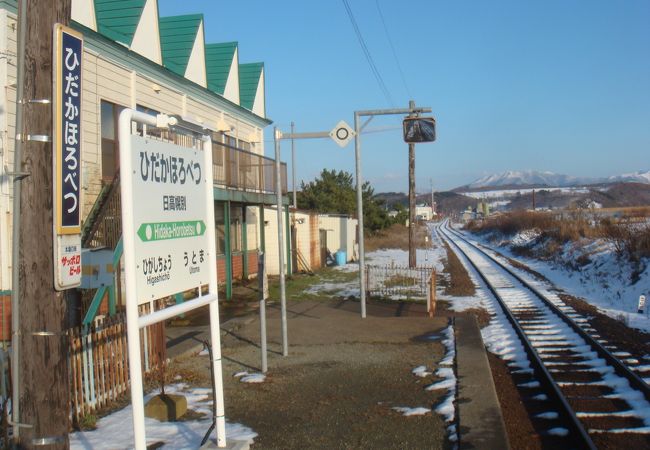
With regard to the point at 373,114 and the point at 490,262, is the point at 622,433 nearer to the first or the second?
the point at 373,114

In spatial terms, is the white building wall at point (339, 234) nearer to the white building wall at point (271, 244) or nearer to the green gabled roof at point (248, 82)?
the white building wall at point (271, 244)

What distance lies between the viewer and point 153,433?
248 inches

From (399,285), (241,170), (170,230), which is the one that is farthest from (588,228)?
(170,230)

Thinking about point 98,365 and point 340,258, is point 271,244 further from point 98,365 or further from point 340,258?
point 98,365

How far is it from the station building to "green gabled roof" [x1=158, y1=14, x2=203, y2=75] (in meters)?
0.04

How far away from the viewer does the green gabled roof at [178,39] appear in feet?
57.7

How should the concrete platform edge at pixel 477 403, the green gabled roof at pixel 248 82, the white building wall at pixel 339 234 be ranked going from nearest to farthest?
the concrete platform edge at pixel 477 403, the green gabled roof at pixel 248 82, the white building wall at pixel 339 234

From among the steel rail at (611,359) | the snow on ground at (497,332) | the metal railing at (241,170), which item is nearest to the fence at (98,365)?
the snow on ground at (497,332)

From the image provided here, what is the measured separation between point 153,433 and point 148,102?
10715 millimetres

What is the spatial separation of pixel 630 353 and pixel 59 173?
969 cm

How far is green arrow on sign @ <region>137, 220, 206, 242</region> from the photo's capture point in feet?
14.0

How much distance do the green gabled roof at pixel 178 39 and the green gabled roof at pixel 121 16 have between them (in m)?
2.06

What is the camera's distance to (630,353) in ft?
34.8

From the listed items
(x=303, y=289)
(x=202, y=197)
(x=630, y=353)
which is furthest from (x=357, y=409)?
(x=303, y=289)
